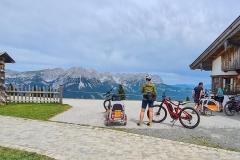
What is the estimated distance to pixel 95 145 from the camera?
575cm

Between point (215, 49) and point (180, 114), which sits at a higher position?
point (215, 49)

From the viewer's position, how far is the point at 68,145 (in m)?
5.70

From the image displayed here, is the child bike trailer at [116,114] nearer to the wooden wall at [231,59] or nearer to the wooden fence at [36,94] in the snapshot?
the wooden fence at [36,94]

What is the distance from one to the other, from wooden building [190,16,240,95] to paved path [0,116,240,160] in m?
10.5

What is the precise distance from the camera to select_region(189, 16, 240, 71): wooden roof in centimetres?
1330

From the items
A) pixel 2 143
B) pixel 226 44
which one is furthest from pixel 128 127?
pixel 226 44

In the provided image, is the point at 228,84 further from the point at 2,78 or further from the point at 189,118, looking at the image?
the point at 2,78

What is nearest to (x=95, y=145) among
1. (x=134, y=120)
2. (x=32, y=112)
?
(x=134, y=120)

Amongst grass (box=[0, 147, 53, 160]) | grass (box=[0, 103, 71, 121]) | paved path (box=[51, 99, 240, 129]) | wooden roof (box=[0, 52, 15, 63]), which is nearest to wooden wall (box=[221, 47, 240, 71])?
paved path (box=[51, 99, 240, 129])

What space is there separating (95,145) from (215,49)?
1364 centimetres

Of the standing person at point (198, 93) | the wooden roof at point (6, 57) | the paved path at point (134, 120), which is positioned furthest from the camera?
the wooden roof at point (6, 57)

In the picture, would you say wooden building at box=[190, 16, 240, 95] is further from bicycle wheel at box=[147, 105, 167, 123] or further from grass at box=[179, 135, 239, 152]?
grass at box=[179, 135, 239, 152]

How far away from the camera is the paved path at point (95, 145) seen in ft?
16.7

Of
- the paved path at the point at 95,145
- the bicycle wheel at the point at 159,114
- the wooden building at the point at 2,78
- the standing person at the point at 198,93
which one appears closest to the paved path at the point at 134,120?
the bicycle wheel at the point at 159,114
